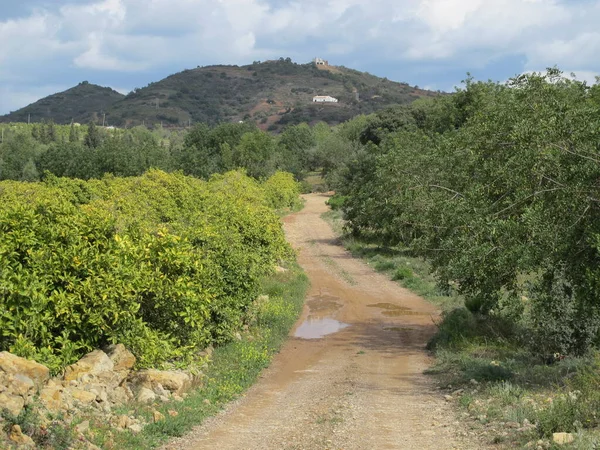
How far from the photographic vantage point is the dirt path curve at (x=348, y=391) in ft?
31.3

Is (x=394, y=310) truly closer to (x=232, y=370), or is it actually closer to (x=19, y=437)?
(x=232, y=370)

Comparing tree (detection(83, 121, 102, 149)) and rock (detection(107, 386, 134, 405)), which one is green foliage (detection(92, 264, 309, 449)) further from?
tree (detection(83, 121, 102, 149))

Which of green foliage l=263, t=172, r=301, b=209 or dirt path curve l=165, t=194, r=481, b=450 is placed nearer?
dirt path curve l=165, t=194, r=481, b=450

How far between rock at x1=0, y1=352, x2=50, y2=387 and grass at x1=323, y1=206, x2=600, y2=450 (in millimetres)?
5608

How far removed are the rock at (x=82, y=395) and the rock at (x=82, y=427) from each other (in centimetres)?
77

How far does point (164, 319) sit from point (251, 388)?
2.19 meters

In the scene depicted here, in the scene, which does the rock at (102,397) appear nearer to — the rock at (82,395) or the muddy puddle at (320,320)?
the rock at (82,395)

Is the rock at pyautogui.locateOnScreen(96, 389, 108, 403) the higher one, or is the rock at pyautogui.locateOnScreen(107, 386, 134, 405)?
the rock at pyautogui.locateOnScreen(96, 389, 108, 403)

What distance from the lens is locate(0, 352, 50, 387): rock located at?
28.2 ft

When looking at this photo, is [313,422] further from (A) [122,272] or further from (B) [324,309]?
(B) [324,309]

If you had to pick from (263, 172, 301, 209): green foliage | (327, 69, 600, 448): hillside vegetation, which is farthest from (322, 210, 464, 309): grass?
(263, 172, 301, 209): green foliage

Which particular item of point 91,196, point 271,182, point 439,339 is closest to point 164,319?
point 439,339

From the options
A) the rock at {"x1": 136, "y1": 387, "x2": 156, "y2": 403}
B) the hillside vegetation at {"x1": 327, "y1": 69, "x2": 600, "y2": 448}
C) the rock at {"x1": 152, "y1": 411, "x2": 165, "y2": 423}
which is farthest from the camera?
the hillside vegetation at {"x1": 327, "y1": 69, "x2": 600, "y2": 448}

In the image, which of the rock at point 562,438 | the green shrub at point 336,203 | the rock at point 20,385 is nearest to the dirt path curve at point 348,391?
the rock at point 562,438
